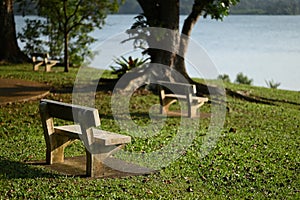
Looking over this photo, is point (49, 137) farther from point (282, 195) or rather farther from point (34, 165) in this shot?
point (282, 195)

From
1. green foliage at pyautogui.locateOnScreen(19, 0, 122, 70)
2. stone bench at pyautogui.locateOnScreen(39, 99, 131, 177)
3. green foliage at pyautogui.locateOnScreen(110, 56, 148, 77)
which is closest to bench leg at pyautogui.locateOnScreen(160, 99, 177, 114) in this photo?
green foliage at pyautogui.locateOnScreen(110, 56, 148, 77)

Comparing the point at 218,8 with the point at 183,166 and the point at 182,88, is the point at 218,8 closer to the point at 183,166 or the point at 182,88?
the point at 182,88

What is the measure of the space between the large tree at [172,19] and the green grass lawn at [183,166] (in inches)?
118

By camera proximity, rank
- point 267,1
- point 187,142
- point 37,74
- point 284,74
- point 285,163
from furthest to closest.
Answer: point 284,74 → point 267,1 → point 37,74 → point 187,142 → point 285,163

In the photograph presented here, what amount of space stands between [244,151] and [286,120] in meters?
4.16

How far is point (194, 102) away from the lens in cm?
1134

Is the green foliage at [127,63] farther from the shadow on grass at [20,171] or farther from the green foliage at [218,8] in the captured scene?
the shadow on grass at [20,171]

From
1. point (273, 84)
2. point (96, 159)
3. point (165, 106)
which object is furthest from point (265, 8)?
point (96, 159)

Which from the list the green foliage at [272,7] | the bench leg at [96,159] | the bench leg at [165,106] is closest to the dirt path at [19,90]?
the bench leg at [165,106]

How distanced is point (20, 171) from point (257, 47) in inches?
1146

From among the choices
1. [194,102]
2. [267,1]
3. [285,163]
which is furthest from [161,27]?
[285,163]

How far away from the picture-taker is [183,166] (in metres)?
7.05

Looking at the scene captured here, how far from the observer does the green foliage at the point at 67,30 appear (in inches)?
734

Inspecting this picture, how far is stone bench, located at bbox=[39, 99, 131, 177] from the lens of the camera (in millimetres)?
6207
